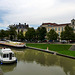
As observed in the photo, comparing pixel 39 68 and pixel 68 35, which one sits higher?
pixel 68 35

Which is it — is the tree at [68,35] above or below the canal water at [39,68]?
above

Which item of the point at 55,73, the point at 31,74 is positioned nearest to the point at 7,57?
the point at 31,74

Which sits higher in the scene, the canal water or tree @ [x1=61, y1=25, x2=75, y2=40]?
tree @ [x1=61, y1=25, x2=75, y2=40]

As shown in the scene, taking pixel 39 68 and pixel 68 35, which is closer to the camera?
pixel 39 68

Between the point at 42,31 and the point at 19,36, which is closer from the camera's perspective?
the point at 42,31

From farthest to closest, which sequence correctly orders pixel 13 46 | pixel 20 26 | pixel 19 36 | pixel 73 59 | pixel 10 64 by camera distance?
pixel 20 26 → pixel 19 36 → pixel 13 46 → pixel 73 59 → pixel 10 64

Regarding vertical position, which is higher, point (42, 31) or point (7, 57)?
point (42, 31)

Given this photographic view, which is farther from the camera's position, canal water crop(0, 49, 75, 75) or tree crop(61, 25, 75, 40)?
tree crop(61, 25, 75, 40)

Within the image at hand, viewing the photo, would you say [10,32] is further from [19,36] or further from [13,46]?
[13,46]

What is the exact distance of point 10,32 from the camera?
83.4 metres

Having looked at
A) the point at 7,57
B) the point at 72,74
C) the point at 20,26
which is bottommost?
the point at 72,74

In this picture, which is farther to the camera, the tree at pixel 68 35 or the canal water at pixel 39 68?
the tree at pixel 68 35

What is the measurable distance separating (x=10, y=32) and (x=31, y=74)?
6914 centimetres

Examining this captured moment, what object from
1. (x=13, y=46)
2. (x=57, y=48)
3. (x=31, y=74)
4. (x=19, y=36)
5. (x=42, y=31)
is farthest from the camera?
(x=19, y=36)
